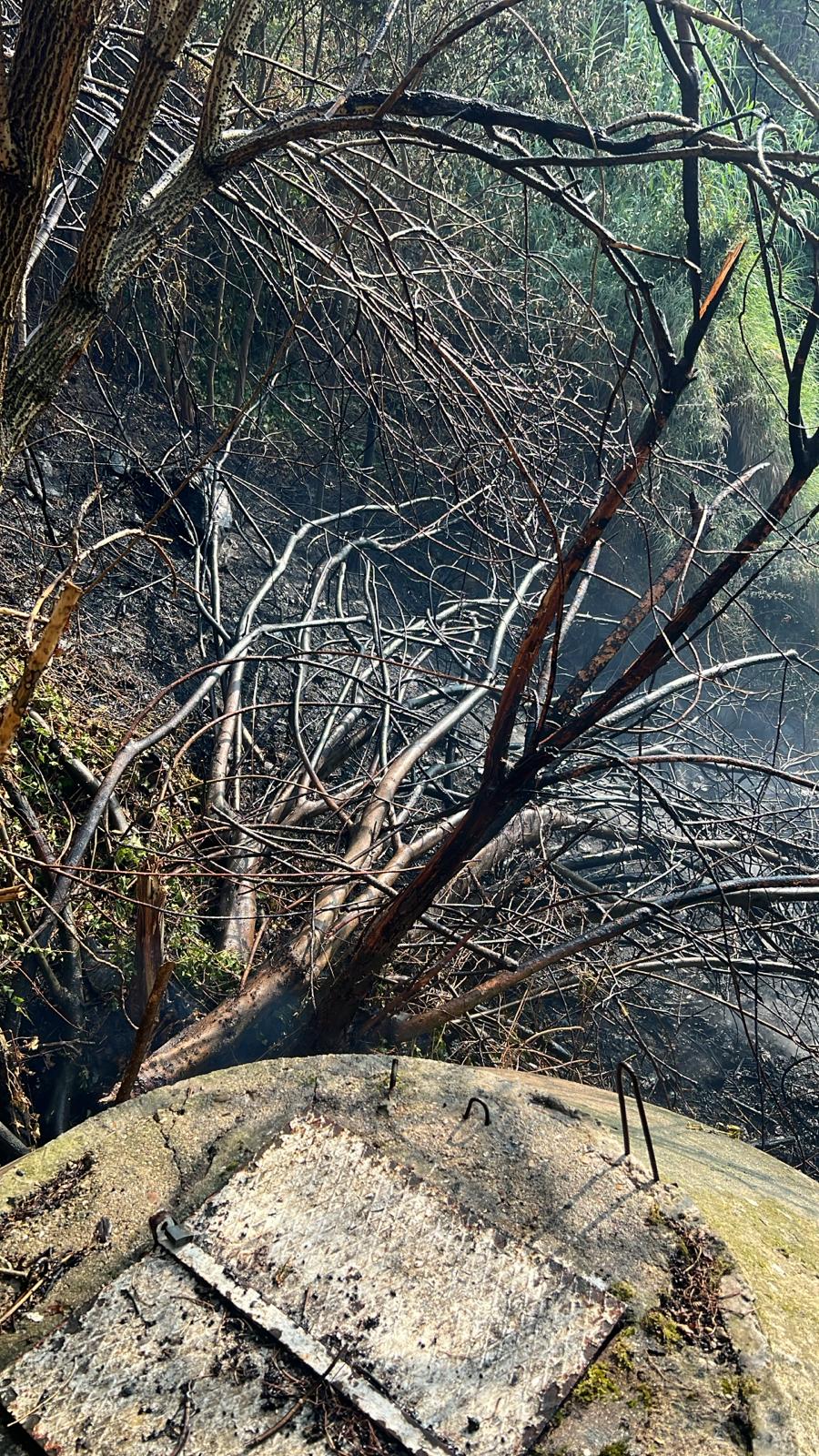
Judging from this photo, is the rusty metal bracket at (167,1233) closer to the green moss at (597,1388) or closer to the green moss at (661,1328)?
the green moss at (597,1388)

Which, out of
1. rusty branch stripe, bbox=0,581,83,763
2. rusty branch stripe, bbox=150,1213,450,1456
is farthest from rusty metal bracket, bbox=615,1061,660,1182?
rusty branch stripe, bbox=0,581,83,763

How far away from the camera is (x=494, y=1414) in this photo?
1666 millimetres

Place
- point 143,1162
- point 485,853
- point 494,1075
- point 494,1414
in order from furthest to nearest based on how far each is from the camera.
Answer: point 485,853 → point 494,1075 → point 143,1162 → point 494,1414

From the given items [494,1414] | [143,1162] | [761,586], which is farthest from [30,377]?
[761,586]

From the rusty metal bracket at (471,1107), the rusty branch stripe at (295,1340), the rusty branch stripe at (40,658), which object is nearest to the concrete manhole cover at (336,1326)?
the rusty branch stripe at (295,1340)

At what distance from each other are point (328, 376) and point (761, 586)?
4135 mm

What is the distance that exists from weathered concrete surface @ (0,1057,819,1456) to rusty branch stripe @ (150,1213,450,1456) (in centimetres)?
9

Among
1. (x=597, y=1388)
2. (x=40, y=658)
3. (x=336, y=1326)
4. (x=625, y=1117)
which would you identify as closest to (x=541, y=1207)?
(x=625, y=1117)

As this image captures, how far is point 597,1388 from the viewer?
5.79ft

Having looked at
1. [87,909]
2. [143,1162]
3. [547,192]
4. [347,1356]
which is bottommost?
[87,909]

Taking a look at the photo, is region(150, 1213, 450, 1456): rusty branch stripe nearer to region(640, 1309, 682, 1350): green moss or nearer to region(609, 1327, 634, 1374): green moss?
region(609, 1327, 634, 1374): green moss

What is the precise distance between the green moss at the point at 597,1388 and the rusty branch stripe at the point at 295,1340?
0.29 m

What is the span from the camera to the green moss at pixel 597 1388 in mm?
1743

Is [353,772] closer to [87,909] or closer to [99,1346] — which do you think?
[87,909]
